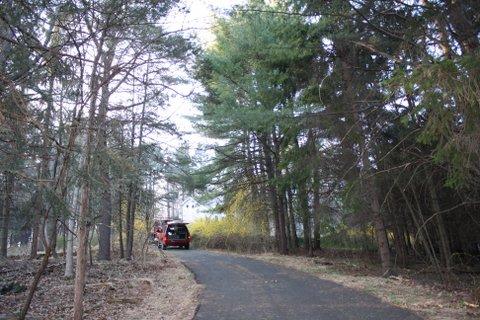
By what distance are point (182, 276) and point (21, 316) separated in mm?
6063

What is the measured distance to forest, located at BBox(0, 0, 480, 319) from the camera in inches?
233

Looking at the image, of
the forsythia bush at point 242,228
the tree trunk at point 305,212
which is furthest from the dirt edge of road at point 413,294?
the forsythia bush at point 242,228

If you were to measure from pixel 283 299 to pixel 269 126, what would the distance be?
17.5 ft

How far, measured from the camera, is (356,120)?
10875 millimetres

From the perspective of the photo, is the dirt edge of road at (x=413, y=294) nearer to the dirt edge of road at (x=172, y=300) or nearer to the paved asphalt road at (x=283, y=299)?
the paved asphalt road at (x=283, y=299)

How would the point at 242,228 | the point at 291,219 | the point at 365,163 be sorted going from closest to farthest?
the point at 365,163 < the point at 291,219 < the point at 242,228

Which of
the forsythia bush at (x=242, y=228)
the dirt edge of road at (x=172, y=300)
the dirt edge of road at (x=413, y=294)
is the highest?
the forsythia bush at (x=242, y=228)

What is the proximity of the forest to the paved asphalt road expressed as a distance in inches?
92.6

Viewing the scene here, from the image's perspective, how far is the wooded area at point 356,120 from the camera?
252 inches

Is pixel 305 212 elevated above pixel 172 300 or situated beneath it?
elevated above

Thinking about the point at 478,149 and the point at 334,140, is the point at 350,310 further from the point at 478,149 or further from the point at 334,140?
the point at 334,140

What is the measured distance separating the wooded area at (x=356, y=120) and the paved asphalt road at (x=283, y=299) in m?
2.33

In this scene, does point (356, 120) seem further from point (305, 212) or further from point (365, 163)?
point (305, 212)

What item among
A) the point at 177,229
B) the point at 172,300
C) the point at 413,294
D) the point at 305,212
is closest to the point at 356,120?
the point at 413,294
